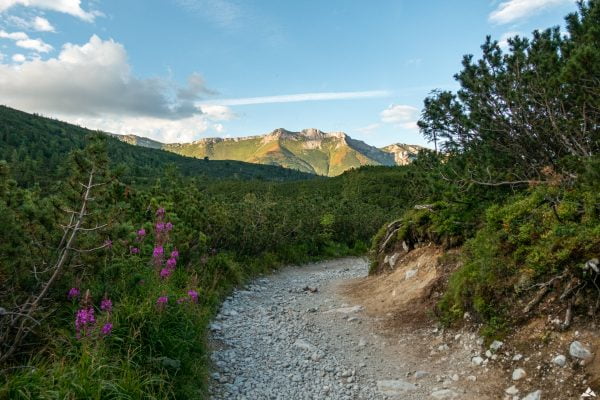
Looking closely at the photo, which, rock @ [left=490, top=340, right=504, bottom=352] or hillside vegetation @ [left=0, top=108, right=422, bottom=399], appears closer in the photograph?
hillside vegetation @ [left=0, top=108, right=422, bottom=399]

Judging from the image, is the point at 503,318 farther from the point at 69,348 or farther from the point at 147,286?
the point at 69,348

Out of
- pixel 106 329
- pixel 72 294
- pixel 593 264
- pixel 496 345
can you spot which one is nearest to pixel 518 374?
pixel 496 345

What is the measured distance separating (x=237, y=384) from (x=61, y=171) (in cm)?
432

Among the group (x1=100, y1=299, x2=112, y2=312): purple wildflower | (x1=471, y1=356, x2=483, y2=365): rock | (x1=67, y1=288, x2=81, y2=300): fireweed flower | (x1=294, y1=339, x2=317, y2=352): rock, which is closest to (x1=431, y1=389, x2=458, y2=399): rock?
(x1=471, y1=356, x2=483, y2=365): rock

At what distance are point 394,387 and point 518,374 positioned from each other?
1.73 m

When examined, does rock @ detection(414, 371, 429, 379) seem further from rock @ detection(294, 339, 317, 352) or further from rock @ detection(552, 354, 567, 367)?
rock @ detection(294, 339, 317, 352)

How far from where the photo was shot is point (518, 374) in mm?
5398

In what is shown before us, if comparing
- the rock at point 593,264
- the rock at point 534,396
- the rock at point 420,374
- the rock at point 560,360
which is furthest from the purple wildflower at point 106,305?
the rock at point 593,264

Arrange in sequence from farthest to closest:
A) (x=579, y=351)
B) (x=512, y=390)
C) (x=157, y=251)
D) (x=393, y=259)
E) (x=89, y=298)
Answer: (x=393, y=259), (x=157, y=251), (x=89, y=298), (x=512, y=390), (x=579, y=351)

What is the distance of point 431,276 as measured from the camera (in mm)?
9430

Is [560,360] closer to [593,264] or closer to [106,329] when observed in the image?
[593,264]

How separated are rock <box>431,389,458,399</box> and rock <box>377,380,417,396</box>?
1.14 feet

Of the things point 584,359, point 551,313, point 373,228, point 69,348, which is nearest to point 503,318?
point 551,313

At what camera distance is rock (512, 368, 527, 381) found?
5355 millimetres
